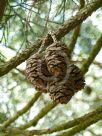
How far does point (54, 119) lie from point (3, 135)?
4.64 feet

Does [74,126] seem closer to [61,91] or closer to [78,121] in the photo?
[78,121]

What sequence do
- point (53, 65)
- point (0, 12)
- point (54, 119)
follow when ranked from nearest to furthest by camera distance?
point (53, 65)
point (0, 12)
point (54, 119)

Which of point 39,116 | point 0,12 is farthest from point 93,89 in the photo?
point 0,12

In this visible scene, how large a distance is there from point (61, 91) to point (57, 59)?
82mm

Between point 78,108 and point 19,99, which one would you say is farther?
point 78,108

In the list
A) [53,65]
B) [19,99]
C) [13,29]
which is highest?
[13,29]

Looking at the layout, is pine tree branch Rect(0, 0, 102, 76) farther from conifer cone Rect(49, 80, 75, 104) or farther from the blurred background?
the blurred background

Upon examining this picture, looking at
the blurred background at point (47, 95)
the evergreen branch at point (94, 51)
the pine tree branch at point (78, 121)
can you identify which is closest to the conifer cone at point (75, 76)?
the pine tree branch at point (78, 121)

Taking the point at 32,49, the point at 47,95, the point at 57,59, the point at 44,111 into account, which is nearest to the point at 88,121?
the point at 44,111

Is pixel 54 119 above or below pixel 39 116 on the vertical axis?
above

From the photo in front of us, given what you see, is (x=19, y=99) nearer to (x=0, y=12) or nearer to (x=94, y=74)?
(x=94, y=74)

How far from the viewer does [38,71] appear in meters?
1.04

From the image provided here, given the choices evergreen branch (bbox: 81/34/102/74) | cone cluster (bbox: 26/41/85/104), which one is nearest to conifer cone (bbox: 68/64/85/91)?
cone cluster (bbox: 26/41/85/104)

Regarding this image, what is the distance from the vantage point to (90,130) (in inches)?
122
